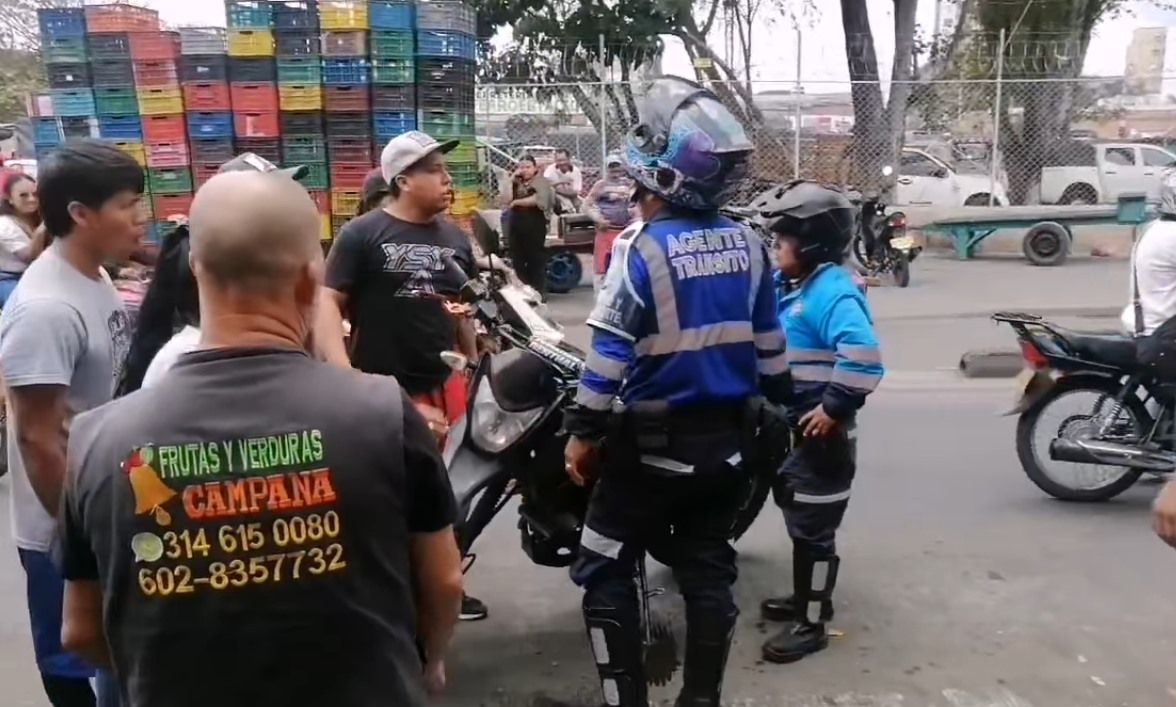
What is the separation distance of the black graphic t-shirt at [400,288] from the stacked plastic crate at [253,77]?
6328 millimetres

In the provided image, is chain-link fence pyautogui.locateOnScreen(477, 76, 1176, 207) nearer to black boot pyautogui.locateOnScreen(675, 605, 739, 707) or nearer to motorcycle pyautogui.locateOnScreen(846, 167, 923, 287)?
motorcycle pyautogui.locateOnScreen(846, 167, 923, 287)

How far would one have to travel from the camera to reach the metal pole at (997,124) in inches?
642

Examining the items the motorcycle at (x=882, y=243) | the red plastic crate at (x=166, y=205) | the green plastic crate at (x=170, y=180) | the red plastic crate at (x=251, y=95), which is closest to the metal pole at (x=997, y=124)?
the motorcycle at (x=882, y=243)

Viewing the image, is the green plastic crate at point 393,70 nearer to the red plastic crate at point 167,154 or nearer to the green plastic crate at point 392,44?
the green plastic crate at point 392,44

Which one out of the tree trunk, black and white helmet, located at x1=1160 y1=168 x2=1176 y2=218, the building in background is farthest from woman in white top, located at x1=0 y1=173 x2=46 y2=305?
the building in background

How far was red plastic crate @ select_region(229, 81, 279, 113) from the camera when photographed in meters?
10.2

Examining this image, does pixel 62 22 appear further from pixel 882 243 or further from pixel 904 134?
pixel 904 134

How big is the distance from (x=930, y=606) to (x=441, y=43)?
7.33 meters

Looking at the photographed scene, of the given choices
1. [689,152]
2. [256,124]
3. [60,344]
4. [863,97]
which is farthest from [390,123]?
[863,97]

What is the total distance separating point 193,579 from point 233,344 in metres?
0.35

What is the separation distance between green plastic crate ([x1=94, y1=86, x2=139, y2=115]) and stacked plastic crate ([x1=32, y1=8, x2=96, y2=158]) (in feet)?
0.20

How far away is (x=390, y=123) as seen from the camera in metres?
10.3

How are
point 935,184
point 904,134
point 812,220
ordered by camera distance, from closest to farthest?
1. point 812,220
2. point 904,134
3. point 935,184

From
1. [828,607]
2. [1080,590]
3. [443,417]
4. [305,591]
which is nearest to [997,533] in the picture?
[1080,590]
